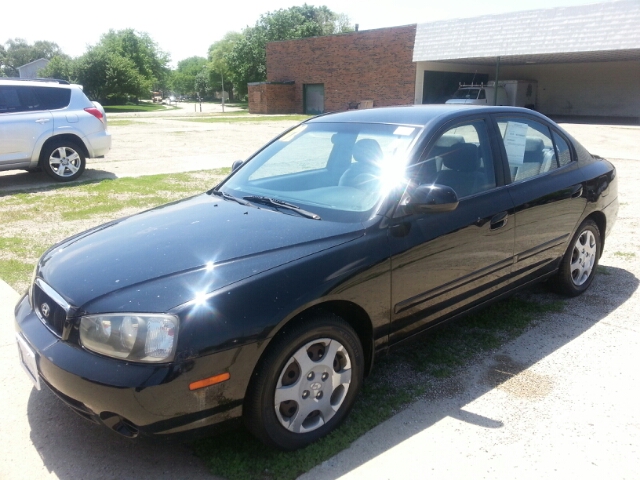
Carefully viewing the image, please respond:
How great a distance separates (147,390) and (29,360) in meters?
0.87

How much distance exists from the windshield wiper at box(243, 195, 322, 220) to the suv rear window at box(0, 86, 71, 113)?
26.5 feet

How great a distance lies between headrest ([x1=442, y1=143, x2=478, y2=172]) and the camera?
3.64 metres

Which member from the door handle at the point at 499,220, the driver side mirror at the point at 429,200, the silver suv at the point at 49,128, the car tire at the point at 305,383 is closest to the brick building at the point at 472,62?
the silver suv at the point at 49,128

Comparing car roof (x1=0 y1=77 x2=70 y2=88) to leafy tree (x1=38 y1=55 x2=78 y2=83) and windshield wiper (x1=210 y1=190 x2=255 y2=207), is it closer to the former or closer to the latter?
windshield wiper (x1=210 y1=190 x2=255 y2=207)

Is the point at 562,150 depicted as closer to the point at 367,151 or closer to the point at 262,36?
the point at 367,151

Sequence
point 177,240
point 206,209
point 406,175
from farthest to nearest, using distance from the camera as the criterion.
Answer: point 206,209
point 406,175
point 177,240

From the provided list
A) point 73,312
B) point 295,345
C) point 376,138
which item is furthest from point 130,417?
point 376,138

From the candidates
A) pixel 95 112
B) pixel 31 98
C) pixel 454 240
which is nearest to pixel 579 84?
pixel 95 112

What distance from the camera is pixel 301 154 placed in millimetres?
4199

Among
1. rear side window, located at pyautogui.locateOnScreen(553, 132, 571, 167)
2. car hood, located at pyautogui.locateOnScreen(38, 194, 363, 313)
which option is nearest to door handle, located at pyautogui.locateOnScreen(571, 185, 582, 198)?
rear side window, located at pyautogui.locateOnScreen(553, 132, 571, 167)

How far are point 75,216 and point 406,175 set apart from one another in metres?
5.91

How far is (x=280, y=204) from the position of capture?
3404mm

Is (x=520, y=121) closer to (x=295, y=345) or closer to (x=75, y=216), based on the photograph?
(x=295, y=345)

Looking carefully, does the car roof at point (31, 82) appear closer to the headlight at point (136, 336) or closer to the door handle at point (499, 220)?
the headlight at point (136, 336)
